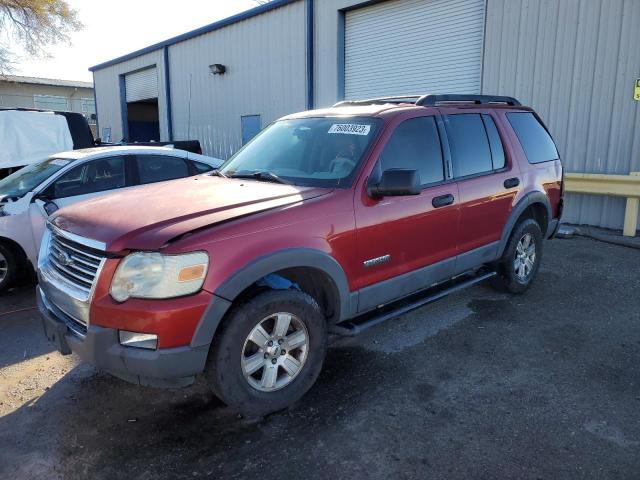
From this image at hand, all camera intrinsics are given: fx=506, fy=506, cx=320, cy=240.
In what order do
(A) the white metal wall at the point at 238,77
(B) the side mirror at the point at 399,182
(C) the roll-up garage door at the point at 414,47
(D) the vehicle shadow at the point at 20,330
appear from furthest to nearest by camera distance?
1. (A) the white metal wall at the point at 238,77
2. (C) the roll-up garage door at the point at 414,47
3. (D) the vehicle shadow at the point at 20,330
4. (B) the side mirror at the point at 399,182

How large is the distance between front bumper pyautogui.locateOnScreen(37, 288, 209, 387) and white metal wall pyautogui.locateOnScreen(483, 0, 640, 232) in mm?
7891

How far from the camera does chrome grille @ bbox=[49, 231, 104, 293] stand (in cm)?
285

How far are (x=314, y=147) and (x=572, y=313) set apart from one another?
9.91 ft

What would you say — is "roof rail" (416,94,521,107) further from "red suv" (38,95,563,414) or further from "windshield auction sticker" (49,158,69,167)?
"windshield auction sticker" (49,158,69,167)

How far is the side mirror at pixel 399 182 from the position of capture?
3.33 meters

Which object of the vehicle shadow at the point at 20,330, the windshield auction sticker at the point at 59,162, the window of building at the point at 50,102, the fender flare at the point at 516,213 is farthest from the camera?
the window of building at the point at 50,102

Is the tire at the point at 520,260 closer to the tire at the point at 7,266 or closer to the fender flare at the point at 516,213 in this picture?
the fender flare at the point at 516,213

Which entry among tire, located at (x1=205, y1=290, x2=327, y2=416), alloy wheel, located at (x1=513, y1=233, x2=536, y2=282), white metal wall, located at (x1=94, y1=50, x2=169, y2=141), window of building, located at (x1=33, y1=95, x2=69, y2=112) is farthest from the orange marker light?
window of building, located at (x1=33, y1=95, x2=69, y2=112)

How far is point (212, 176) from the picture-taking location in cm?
426

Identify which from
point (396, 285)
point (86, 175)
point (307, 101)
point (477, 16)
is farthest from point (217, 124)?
point (396, 285)

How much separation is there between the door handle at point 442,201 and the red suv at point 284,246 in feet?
0.04

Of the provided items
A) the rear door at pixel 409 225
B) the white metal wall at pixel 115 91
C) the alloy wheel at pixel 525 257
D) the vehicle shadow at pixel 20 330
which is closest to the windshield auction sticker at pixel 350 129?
the rear door at pixel 409 225

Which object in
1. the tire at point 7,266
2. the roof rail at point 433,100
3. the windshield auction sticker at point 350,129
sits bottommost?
the tire at point 7,266

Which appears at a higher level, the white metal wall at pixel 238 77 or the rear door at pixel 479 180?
the white metal wall at pixel 238 77
